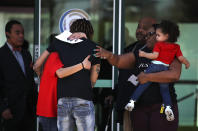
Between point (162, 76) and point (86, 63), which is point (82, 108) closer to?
point (86, 63)

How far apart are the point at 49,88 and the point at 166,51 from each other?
113 cm

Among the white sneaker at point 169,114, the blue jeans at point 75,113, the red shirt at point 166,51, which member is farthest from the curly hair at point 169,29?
the blue jeans at point 75,113

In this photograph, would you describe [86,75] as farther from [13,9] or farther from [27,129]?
[13,9]

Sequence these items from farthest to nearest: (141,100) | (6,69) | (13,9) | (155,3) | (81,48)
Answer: (13,9)
(155,3)
(6,69)
(141,100)
(81,48)

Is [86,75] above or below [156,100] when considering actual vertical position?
above

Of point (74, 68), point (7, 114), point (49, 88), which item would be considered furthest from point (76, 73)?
point (7, 114)

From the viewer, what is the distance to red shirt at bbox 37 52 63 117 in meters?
3.62

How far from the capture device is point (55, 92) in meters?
3.65

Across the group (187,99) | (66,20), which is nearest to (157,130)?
(66,20)

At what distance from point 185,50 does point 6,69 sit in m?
3.08

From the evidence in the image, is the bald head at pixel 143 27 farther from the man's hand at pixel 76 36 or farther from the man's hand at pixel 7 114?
the man's hand at pixel 7 114

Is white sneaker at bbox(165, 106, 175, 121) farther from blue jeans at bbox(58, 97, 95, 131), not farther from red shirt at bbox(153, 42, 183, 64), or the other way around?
blue jeans at bbox(58, 97, 95, 131)

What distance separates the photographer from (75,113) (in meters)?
3.52

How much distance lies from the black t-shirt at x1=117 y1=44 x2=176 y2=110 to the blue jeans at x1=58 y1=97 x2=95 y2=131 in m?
0.55
